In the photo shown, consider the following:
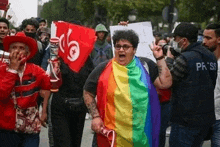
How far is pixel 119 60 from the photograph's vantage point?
4.37 metres

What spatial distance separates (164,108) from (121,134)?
7.71 ft

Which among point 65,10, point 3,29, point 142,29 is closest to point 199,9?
point 3,29

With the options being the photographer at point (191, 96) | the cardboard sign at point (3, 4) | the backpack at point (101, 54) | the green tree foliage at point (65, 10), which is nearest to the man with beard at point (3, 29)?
the cardboard sign at point (3, 4)

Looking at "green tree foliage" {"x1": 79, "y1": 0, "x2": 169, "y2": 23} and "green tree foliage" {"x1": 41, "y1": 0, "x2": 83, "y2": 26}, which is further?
"green tree foliage" {"x1": 41, "y1": 0, "x2": 83, "y2": 26}

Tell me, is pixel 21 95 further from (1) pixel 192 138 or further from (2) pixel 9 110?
(1) pixel 192 138

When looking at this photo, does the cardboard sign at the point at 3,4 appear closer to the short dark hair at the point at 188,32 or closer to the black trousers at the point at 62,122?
the black trousers at the point at 62,122

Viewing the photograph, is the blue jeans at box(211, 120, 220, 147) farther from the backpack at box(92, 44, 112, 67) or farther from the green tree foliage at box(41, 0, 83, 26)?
the green tree foliage at box(41, 0, 83, 26)

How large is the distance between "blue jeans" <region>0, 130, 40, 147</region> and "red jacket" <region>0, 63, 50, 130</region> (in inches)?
4.1

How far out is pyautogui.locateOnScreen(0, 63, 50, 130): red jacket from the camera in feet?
14.2

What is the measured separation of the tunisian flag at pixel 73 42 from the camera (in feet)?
17.1

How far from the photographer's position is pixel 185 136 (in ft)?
15.2

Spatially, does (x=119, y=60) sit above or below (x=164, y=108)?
above

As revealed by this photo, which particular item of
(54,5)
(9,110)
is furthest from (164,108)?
(54,5)

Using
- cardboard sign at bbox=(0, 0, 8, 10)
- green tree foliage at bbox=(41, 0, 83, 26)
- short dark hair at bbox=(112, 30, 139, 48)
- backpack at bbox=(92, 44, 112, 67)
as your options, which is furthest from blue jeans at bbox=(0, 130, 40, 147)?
green tree foliage at bbox=(41, 0, 83, 26)
